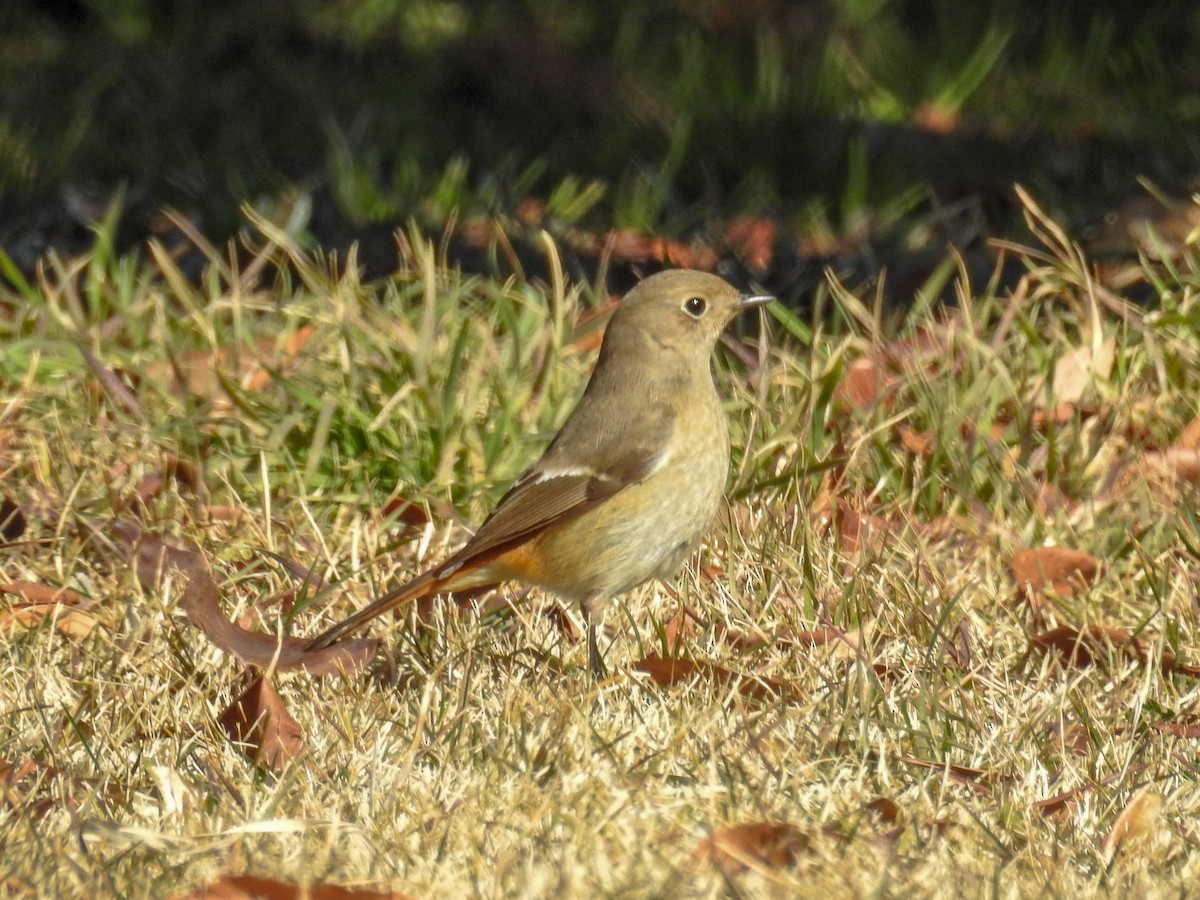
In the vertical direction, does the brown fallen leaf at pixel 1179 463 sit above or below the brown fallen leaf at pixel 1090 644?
below

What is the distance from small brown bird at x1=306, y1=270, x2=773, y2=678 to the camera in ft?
14.6

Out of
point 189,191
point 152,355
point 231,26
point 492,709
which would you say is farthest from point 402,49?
point 492,709

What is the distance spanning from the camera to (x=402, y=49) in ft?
34.7

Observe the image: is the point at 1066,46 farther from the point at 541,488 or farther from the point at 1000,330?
the point at 541,488

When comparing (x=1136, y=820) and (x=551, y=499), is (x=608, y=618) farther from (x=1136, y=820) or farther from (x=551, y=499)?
(x=1136, y=820)

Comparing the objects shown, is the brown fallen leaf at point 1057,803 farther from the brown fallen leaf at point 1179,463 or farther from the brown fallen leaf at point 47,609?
the brown fallen leaf at point 47,609

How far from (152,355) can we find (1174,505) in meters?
3.02

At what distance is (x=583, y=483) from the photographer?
4.54 m

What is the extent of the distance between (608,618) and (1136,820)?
1.66 meters

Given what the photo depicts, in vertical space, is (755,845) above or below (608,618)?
above

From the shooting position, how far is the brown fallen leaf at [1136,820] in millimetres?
3365

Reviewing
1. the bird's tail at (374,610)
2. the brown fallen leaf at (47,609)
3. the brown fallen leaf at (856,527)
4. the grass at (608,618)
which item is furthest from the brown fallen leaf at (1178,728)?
the brown fallen leaf at (47,609)

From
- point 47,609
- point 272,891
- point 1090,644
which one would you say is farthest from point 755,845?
point 47,609

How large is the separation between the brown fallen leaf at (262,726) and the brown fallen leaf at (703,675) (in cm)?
76
